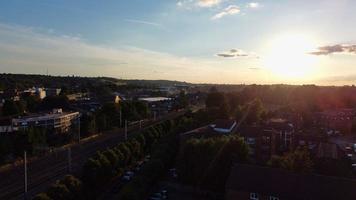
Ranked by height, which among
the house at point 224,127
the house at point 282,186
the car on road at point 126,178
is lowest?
the car on road at point 126,178

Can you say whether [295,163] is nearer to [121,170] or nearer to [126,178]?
[126,178]

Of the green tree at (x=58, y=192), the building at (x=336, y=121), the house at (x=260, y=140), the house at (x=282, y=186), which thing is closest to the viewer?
the house at (x=282, y=186)

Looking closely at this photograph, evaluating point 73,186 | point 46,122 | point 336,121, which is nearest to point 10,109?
point 46,122

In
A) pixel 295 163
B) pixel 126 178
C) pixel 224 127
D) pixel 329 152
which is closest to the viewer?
pixel 295 163

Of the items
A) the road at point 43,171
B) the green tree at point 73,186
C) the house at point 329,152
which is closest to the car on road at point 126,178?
the road at point 43,171

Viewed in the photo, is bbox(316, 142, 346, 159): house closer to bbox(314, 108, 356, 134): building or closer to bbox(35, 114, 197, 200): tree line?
bbox(35, 114, 197, 200): tree line

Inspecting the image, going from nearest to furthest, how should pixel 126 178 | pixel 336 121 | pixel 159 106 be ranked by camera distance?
pixel 126 178 < pixel 336 121 < pixel 159 106

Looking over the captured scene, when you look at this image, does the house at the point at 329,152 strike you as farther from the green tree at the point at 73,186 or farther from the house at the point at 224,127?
the green tree at the point at 73,186

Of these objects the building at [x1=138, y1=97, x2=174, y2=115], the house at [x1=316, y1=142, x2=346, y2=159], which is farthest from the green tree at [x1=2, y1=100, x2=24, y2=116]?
the house at [x1=316, y1=142, x2=346, y2=159]

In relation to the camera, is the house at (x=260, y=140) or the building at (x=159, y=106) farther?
the building at (x=159, y=106)
